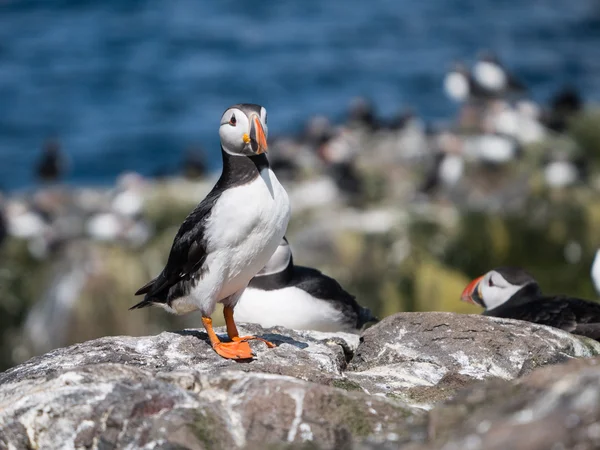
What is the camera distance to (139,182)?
1688 cm

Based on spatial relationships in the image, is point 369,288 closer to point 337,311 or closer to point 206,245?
point 337,311

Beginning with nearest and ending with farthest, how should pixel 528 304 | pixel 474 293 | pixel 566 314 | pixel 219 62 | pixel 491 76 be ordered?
pixel 566 314 < pixel 528 304 < pixel 474 293 < pixel 491 76 < pixel 219 62

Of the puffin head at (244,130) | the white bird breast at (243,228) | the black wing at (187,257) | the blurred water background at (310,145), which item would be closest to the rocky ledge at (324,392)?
the black wing at (187,257)

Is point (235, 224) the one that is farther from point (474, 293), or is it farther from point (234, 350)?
point (474, 293)

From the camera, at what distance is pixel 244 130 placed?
16.0ft

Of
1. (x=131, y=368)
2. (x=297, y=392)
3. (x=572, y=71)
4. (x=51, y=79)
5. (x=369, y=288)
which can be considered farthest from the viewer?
(x=51, y=79)

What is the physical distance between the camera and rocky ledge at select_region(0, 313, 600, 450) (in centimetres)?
316

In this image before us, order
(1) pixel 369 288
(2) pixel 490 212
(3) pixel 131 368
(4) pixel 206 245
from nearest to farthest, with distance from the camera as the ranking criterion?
(3) pixel 131 368 → (4) pixel 206 245 → (1) pixel 369 288 → (2) pixel 490 212

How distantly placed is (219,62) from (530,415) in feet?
109

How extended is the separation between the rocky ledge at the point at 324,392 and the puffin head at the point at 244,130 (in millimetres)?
1005

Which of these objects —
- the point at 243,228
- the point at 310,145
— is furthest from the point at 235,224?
the point at 310,145

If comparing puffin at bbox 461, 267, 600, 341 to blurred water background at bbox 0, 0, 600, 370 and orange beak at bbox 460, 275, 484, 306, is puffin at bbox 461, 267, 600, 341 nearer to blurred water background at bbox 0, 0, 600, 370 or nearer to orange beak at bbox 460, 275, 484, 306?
orange beak at bbox 460, 275, 484, 306

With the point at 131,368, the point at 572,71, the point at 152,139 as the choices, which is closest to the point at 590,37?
the point at 572,71

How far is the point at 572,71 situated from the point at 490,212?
20.8 metres
